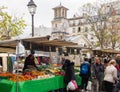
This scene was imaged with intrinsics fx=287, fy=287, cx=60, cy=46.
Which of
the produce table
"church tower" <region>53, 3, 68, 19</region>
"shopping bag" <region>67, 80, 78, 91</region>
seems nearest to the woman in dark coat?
"shopping bag" <region>67, 80, 78, 91</region>

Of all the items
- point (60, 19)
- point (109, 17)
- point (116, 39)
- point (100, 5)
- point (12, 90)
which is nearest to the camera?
point (12, 90)

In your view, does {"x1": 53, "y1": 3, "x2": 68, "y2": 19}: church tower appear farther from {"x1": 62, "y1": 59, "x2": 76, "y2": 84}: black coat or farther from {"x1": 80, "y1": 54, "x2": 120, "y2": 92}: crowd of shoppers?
{"x1": 62, "y1": 59, "x2": 76, "y2": 84}: black coat

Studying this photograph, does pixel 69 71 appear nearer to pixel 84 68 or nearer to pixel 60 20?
pixel 84 68

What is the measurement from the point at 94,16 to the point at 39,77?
31858 mm

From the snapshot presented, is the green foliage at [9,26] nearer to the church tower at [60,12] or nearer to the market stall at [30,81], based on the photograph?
the market stall at [30,81]

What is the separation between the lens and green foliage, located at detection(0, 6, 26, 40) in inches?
1323

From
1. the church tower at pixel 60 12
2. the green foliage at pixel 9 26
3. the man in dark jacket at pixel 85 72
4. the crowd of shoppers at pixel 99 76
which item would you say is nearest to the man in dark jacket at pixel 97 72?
the crowd of shoppers at pixel 99 76

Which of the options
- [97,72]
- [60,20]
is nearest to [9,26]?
[97,72]

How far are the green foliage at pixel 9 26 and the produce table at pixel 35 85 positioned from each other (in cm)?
2256

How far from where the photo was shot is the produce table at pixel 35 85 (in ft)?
33.2

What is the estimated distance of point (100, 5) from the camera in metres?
39.6

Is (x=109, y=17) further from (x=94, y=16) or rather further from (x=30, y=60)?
(x=30, y=60)

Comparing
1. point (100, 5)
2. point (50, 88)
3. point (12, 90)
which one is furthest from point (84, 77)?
point (100, 5)

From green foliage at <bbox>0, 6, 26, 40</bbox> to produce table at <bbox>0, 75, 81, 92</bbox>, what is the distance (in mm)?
22559
